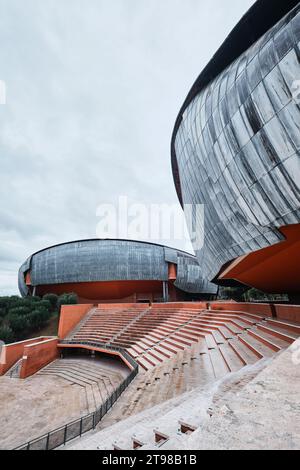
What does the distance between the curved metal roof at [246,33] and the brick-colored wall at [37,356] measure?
23.0 meters

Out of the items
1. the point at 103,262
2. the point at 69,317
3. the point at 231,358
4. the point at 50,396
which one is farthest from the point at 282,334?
the point at 103,262

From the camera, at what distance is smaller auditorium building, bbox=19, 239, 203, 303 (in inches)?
1559

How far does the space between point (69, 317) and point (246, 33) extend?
28297mm

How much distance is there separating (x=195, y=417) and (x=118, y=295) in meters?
39.9

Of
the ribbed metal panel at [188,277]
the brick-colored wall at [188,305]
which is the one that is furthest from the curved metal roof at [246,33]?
the ribbed metal panel at [188,277]

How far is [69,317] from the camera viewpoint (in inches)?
1024

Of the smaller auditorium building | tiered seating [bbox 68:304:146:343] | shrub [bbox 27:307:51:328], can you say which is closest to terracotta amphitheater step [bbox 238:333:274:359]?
tiered seating [bbox 68:304:146:343]

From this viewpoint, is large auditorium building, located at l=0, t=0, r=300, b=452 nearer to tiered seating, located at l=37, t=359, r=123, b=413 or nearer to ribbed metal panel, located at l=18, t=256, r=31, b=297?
tiered seating, located at l=37, t=359, r=123, b=413

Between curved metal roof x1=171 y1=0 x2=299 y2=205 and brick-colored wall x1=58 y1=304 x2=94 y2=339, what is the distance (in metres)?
25.0

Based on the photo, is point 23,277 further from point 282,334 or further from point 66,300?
point 282,334

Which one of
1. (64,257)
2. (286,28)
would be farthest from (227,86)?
(64,257)

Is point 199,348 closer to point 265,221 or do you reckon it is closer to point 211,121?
point 265,221
